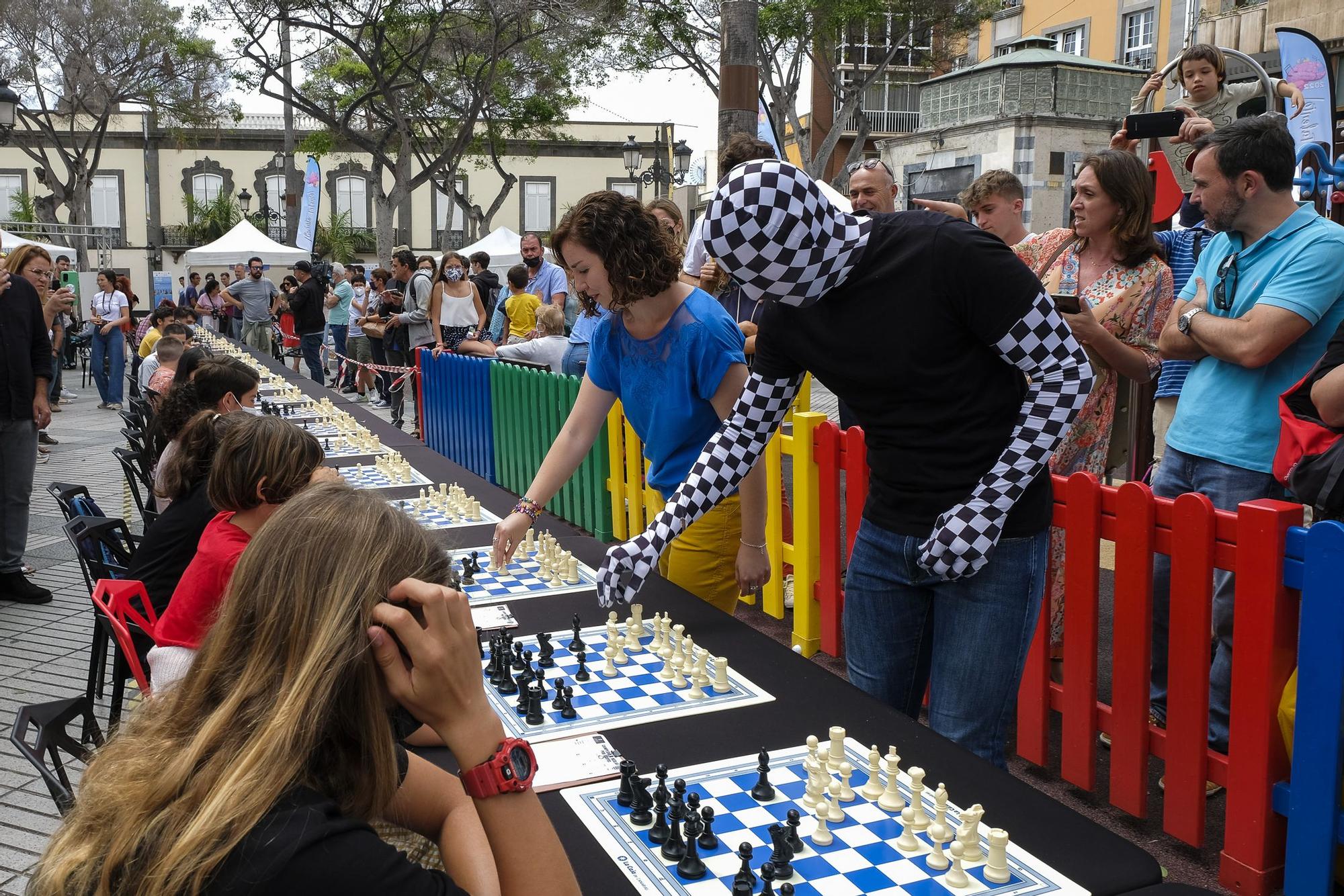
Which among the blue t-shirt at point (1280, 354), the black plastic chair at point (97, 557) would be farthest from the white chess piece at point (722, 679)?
the black plastic chair at point (97, 557)

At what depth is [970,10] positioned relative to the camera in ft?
92.1

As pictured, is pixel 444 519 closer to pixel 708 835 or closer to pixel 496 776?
pixel 708 835

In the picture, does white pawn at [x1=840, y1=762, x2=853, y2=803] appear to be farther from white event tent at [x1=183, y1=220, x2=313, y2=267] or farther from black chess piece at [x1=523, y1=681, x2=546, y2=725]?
white event tent at [x1=183, y1=220, x2=313, y2=267]

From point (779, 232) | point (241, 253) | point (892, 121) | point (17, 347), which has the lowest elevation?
point (17, 347)

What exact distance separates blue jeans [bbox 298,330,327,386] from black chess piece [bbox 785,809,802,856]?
52.6 ft

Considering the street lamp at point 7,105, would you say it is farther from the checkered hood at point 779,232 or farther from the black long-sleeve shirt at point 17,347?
the checkered hood at point 779,232

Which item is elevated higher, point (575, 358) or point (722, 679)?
point (575, 358)

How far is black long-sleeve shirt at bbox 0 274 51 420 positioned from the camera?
588cm

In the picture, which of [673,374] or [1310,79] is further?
[1310,79]

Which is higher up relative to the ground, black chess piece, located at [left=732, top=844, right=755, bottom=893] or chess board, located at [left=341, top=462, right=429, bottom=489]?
black chess piece, located at [left=732, top=844, right=755, bottom=893]

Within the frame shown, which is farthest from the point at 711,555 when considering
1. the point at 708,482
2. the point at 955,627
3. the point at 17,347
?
the point at 17,347

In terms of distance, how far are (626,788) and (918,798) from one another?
47 centimetres

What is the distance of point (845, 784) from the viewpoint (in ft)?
5.96

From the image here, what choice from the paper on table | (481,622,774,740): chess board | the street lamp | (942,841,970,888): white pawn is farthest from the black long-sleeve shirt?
the street lamp
